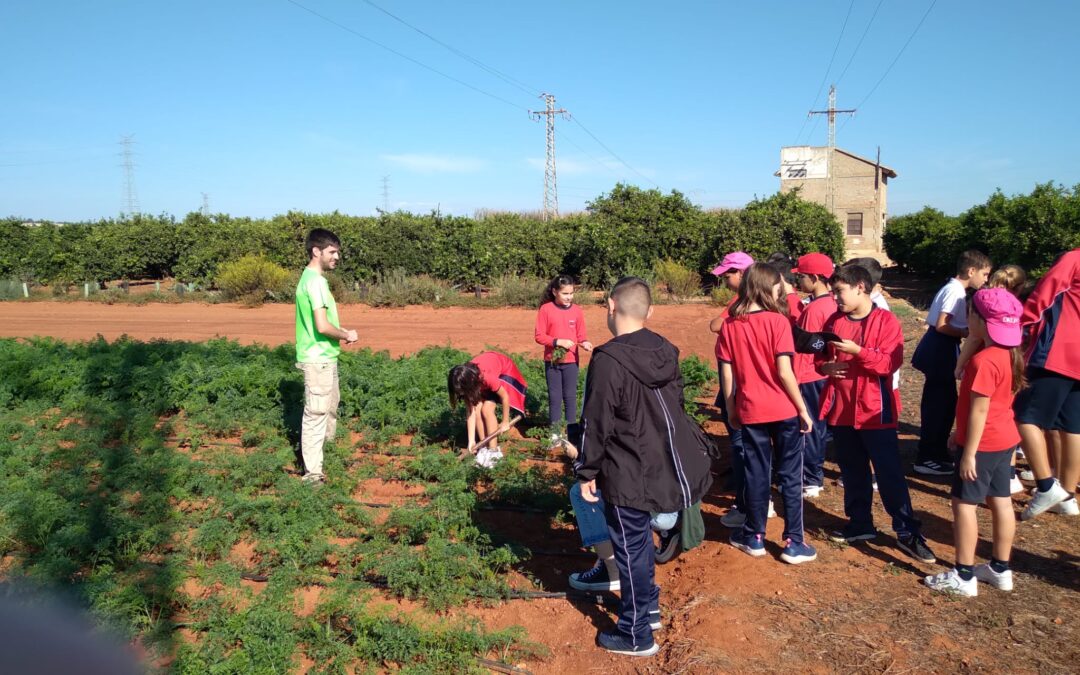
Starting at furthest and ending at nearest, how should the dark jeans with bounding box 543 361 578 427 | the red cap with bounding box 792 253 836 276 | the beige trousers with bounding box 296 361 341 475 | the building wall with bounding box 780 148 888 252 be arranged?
the building wall with bounding box 780 148 888 252
the dark jeans with bounding box 543 361 578 427
the beige trousers with bounding box 296 361 341 475
the red cap with bounding box 792 253 836 276

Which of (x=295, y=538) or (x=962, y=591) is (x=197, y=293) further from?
(x=962, y=591)

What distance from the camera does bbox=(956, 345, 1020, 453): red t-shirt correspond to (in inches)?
150

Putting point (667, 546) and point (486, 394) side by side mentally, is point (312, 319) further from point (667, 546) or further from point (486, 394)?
point (667, 546)

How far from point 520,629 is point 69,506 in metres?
3.46

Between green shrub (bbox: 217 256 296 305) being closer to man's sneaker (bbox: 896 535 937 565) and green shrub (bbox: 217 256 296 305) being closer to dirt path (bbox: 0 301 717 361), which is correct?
dirt path (bbox: 0 301 717 361)

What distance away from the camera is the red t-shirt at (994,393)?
381 centimetres

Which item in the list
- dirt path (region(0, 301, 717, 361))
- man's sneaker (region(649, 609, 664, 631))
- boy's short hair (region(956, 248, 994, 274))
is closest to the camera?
man's sneaker (region(649, 609, 664, 631))

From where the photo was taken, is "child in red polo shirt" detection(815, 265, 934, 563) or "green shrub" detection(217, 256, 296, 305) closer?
"child in red polo shirt" detection(815, 265, 934, 563)

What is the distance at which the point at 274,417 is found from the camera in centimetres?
749

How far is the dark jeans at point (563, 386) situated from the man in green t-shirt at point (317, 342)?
1.87m

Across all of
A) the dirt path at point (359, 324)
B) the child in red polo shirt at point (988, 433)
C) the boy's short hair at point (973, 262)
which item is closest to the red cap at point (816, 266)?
the boy's short hair at point (973, 262)

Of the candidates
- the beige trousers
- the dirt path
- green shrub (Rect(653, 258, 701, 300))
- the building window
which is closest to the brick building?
the building window

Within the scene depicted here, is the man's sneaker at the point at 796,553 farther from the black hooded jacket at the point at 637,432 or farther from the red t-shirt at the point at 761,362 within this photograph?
the black hooded jacket at the point at 637,432

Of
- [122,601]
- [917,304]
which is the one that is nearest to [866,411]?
[122,601]
